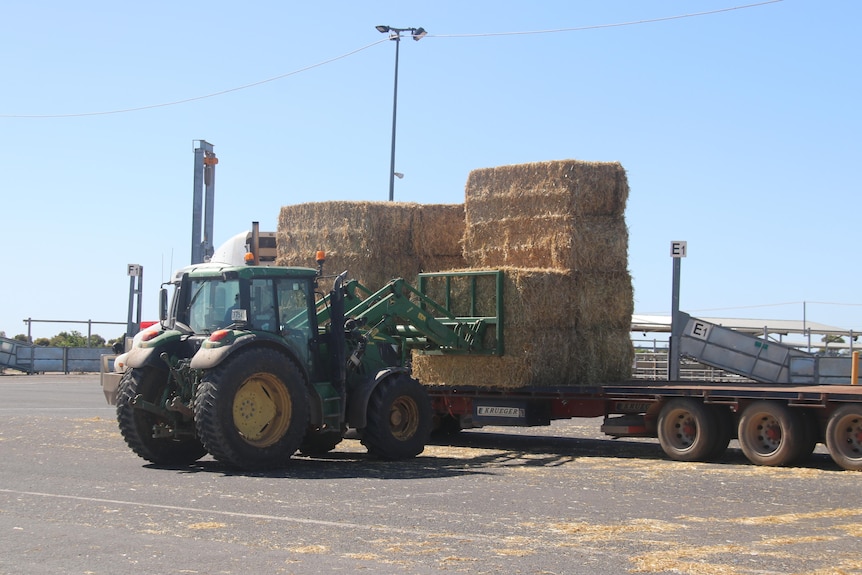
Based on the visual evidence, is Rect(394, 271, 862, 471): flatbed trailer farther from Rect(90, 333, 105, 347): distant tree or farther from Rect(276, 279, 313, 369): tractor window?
Rect(90, 333, 105, 347): distant tree

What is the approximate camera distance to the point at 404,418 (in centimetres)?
1466

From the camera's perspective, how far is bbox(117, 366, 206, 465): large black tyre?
13297 millimetres

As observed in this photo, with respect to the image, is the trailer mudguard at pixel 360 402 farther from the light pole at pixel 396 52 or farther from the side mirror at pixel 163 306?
the light pole at pixel 396 52

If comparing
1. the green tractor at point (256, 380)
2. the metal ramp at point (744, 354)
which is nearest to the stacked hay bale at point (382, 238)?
the green tractor at point (256, 380)

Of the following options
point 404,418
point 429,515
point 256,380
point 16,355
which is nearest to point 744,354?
point 404,418

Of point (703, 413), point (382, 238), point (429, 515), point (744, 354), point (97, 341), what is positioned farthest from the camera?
point (97, 341)

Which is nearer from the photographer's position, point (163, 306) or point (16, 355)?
point (163, 306)

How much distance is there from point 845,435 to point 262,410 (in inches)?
268

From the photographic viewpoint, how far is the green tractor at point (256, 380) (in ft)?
41.2

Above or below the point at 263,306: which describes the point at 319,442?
below

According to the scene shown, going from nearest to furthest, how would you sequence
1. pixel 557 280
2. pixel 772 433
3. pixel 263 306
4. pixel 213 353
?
pixel 213 353 < pixel 263 306 < pixel 772 433 < pixel 557 280

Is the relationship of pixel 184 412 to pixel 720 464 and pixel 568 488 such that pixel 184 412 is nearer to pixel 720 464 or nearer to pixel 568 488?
pixel 568 488

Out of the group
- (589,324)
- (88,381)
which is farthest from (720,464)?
(88,381)

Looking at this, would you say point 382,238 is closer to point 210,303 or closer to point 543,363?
point 543,363
